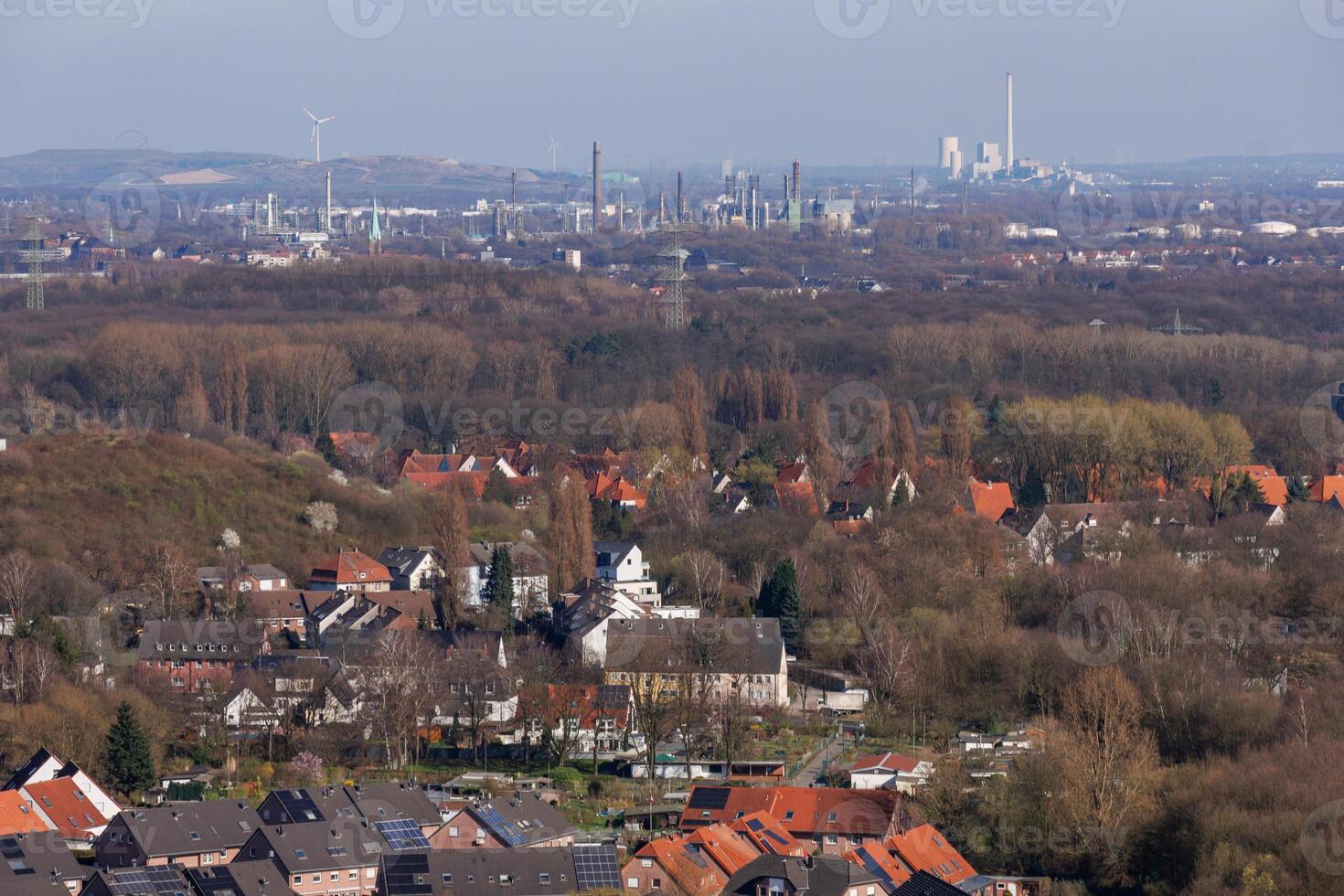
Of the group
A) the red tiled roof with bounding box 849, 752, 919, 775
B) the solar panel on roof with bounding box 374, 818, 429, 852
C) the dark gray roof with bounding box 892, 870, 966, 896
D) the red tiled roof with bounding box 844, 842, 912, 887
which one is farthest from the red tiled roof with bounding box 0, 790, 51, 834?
the red tiled roof with bounding box 849, 752, 919, 775

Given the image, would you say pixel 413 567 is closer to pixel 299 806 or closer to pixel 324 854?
pixel 299 806

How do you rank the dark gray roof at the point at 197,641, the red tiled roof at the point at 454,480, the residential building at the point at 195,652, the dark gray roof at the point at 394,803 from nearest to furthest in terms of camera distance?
the dark gray roof at the point at 394,803 < the residential building at the point at 195,652 < the dark gray roof at the point at 197,641 < the red tiled roof at the point at 454,480

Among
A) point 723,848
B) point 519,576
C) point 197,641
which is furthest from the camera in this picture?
point 519,576

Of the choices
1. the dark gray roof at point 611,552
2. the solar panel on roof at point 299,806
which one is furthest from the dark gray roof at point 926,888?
the dark gray roof at point 611,552

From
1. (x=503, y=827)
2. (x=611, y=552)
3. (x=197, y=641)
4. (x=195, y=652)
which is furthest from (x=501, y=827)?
(x=611, y=552)

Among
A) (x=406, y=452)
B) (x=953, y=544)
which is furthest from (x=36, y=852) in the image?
(x=406, y=452)

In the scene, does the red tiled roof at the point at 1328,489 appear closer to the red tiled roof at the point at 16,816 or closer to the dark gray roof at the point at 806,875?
the dark gray roof at the point at 806,875

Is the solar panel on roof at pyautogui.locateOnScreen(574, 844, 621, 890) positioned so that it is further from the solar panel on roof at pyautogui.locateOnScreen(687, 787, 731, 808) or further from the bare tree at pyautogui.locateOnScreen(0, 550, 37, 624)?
the bare tree at pyautogui.locateOnScreen(0, 550, 37, 624)
